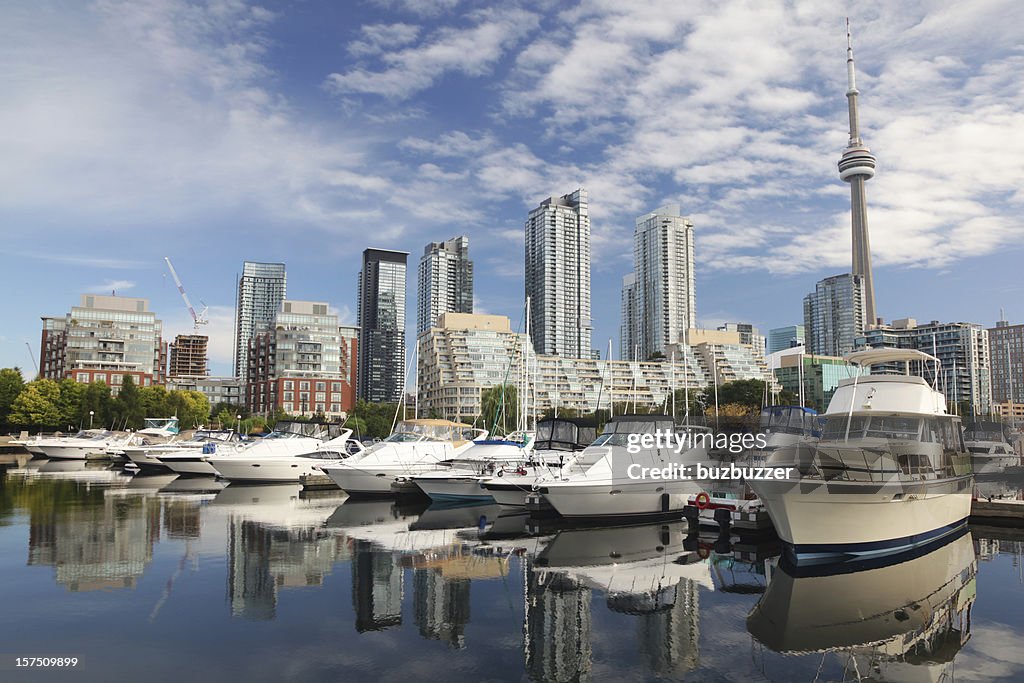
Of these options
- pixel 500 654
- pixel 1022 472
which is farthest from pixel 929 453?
pixel 1022 472

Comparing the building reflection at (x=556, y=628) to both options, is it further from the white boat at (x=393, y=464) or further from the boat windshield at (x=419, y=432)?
the boat windshield at (x=419, y=432)

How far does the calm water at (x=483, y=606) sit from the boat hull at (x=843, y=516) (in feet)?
2.12

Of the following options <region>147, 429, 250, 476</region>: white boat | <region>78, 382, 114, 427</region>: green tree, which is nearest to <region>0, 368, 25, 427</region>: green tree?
<region>78, 382, 114, 427</region>: green tree

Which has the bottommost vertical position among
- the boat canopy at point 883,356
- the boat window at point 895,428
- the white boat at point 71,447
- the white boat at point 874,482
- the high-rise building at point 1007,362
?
the white boat at point 71,447

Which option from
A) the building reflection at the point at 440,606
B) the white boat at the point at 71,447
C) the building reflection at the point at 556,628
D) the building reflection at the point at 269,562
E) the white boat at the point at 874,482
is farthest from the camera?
the white boat at the point at 71,447

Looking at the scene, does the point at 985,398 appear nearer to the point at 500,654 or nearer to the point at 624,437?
the point at 624,437

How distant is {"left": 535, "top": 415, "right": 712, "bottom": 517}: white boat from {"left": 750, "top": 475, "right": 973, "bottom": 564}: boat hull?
23.2 feet

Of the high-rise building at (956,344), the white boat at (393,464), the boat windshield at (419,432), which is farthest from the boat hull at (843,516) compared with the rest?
the high-rise building at (956,344)

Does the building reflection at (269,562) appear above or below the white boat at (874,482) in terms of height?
below

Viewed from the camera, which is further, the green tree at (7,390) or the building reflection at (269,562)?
the green tree at (7,390)

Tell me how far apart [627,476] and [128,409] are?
76682 millimetres

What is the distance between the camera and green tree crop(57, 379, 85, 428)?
8269cm

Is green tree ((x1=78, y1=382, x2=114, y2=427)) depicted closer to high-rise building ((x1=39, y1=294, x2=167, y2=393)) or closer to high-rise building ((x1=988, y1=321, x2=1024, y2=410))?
high-rise building ((x1=39, y1=294, x2=167, y2=393))

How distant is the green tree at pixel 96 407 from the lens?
3219 inches
